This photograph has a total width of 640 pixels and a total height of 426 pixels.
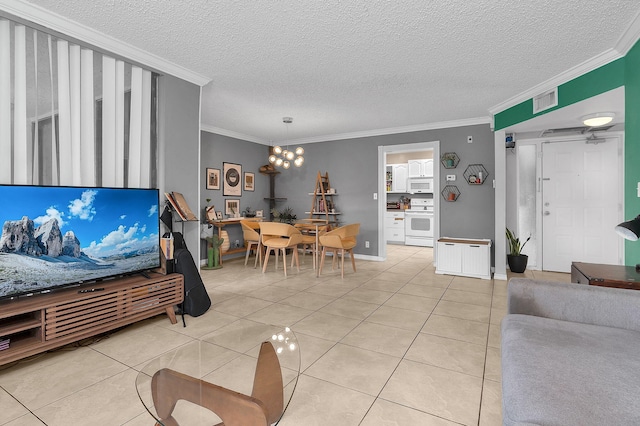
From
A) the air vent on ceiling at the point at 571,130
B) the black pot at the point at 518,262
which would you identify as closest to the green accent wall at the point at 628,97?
the air vent on ceiling at the point at 571,130

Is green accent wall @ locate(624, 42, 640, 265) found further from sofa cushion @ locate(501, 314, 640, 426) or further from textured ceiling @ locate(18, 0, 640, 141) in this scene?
sofa cushion @ locate(501, 314, 640, 426)

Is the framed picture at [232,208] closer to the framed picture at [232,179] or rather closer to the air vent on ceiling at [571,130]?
the framed picture at [232,179]

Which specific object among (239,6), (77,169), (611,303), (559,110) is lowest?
(611,303)

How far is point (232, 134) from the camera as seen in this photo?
6.27m

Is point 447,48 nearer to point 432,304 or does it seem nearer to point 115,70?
point 432,304

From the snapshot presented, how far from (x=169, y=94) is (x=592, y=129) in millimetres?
5691

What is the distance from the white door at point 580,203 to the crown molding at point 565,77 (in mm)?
1347

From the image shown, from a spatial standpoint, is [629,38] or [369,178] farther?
[369,178]

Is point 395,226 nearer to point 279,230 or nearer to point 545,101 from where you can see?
point 279,230

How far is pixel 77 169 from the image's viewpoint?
2.60 meters

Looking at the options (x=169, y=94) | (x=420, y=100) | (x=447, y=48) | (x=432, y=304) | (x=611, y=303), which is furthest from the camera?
(x=420, y=100)

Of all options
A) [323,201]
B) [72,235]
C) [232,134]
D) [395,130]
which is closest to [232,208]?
[232,134]

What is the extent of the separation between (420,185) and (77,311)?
7356 mm

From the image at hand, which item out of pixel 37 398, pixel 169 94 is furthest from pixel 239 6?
pixel 37 398
